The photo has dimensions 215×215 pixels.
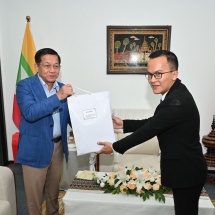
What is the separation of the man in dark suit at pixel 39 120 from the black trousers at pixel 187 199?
3.12 feet

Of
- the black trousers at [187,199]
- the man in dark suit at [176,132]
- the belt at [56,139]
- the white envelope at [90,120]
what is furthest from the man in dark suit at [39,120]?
the black trousers at [187,199]

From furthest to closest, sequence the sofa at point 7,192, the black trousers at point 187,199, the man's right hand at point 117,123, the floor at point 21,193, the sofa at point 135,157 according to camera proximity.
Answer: the sofa at point 135,157 → the floor at point 21,193 → the man's right hand at point 117,123 → the sofa at point 7,192 → the black trousers at point 187,199

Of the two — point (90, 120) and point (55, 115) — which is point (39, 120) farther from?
point (90, 120)

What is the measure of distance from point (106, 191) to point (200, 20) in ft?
8.12

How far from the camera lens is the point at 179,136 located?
134cm

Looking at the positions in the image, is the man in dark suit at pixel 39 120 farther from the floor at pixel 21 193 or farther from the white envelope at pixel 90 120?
the floor at pixel 21 193

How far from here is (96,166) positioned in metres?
2.82

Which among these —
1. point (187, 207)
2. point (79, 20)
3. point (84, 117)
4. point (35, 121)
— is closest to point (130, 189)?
point (187, 207)

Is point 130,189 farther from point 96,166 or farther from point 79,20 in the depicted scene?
point 79,20

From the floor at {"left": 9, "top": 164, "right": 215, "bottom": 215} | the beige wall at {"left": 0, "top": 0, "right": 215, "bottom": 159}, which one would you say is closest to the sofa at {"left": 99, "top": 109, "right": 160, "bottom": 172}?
A: the beige wall at {"left": 0, "top": 0, "right": 215, "bottom": 159}

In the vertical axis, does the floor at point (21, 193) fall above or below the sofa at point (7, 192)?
below

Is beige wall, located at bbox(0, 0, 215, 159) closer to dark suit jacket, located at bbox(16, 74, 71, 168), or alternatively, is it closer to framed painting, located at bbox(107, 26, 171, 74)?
framed painting, located at bbox(107, 26, 171, 74)

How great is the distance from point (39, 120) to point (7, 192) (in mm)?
662

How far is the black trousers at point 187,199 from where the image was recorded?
55.7 inches
